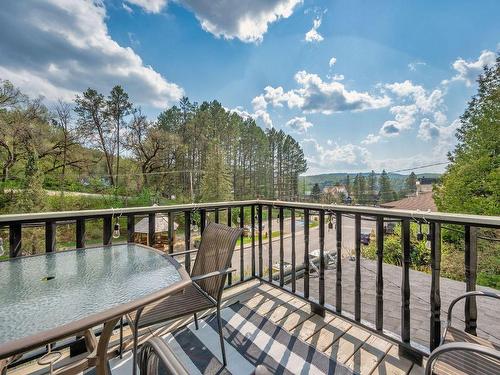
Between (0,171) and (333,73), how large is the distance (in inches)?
736

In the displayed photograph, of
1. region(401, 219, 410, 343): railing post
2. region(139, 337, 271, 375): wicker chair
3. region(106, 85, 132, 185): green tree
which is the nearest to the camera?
region(139, 337, 271, 375): wicker chair

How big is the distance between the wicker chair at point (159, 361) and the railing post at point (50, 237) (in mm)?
1435

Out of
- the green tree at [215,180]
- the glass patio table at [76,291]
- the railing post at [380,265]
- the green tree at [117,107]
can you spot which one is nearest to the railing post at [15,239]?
the glass patio table at [76,291]

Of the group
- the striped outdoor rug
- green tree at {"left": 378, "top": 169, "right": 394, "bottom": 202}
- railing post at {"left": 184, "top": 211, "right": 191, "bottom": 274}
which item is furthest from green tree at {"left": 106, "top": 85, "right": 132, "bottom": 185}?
green tree at {"left": 378, "top": 169, "right": 394, "bottom": 202}

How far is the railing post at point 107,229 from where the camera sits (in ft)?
5.98

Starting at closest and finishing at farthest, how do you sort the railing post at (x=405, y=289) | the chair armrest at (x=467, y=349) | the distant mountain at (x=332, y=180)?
the chair armrest at (x=467, y=349), the railing post at (x=405, y=289), the distant mountain at (x=332, y=180)

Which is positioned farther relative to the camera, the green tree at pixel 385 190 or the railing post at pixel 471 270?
the green tree at pixel 385 190

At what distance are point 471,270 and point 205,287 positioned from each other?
159cm

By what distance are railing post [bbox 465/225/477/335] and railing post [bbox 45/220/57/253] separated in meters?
2.52

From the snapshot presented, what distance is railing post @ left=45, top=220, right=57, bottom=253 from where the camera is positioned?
1.63 m

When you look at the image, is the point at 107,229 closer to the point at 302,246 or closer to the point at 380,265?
the point at 380,265

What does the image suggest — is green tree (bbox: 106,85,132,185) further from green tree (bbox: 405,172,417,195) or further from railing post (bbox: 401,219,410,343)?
green tree (bbox: 405,172,417,195)

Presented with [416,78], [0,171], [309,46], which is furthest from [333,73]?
[0,171]

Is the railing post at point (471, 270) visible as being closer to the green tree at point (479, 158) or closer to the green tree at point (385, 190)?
the green tree at point (479, 158)
